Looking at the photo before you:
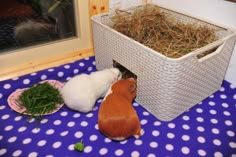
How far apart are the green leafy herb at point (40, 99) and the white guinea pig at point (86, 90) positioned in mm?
55

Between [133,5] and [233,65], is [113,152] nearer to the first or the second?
[233,65]

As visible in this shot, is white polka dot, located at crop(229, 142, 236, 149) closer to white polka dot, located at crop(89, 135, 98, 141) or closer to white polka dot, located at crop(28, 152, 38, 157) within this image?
white polka dot, located at crop(89, 135, 98, 141)

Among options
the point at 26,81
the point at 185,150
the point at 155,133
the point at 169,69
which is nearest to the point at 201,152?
the point at 185,150

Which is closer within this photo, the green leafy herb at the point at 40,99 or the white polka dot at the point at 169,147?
the white polka dot at the point at 169,147

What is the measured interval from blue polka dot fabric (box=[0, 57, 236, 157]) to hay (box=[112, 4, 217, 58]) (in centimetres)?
24

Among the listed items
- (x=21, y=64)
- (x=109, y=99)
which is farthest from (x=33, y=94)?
(x=109, y=99)

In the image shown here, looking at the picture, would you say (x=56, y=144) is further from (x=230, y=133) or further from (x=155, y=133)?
(x=230, y=133)

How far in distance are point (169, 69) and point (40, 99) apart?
49cm

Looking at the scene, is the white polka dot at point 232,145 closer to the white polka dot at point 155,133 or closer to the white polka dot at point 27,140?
the white polka dot at point 155,133

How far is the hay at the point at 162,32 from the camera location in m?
0.91

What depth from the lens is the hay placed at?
35.7 inches

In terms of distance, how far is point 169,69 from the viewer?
2.57 ft

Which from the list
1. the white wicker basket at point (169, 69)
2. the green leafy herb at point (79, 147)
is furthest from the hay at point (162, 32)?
the green leafy herb at point (79, 147)

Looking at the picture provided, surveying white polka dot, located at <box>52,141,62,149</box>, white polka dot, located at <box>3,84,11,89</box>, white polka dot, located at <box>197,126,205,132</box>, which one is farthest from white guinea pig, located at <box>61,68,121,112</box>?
white polka dot, located at <box>197,126,205,132</box>
